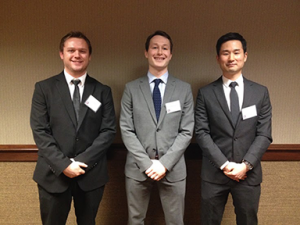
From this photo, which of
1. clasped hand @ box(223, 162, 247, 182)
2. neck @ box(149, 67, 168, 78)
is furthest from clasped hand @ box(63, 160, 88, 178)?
clasped hand @ box(223, 162, 247, 182)

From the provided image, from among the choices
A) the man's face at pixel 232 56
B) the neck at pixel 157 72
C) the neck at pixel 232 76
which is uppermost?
the man's face at pixel 232 56

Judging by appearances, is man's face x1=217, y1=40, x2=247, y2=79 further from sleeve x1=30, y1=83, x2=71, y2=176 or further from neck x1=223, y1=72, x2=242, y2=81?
sleeve x1=30, y1=83, x2=71, y2=176

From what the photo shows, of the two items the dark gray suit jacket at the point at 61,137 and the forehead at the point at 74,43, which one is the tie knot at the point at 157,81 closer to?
the dark gray suit jacket at the point at 61,137

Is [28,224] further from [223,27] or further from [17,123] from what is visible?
[223,27]

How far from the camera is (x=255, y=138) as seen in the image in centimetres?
193

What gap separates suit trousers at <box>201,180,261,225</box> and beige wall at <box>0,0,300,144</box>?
92 centimetres

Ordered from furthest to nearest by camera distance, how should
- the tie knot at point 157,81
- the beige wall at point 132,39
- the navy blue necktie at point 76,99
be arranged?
the beige wall at point 132,39 → the tie knot at point 157,81 → the navy blue necktie at point 76,99

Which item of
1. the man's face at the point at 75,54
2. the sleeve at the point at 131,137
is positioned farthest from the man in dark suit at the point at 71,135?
the sleeve at the point at 131,137

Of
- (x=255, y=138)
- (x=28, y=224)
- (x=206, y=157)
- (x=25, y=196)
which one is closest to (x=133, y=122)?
(x=206, y=157)

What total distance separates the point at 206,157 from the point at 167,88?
0.61m

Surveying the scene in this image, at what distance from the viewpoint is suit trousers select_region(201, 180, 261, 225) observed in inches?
75.4

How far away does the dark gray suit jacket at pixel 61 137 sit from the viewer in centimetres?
177

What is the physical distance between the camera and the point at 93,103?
6.15ft

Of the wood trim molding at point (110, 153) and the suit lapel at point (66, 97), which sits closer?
the suit lapel at point (66, 97)
